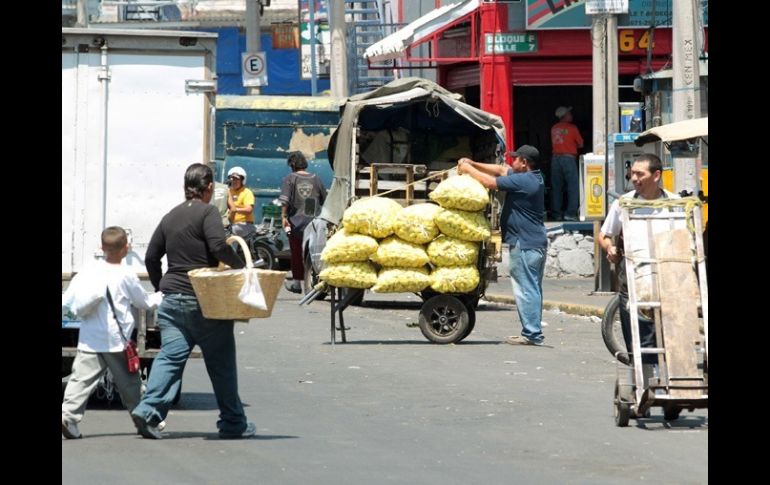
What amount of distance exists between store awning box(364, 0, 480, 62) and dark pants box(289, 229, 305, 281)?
9463mm

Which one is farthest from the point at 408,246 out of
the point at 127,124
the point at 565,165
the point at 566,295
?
the point at 565,165

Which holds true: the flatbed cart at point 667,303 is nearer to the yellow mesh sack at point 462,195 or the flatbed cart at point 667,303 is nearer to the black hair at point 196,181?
the black hair at point 196,181

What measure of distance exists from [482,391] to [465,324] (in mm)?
3526

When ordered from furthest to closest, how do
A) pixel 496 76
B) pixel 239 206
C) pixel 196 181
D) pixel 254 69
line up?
pixel 254 69
pixel 496 76
pixel 239 206
pixel 196 181

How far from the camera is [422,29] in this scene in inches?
1229

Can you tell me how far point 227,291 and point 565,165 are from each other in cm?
2067

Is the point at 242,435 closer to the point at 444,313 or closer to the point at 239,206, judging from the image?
the point at 444,313

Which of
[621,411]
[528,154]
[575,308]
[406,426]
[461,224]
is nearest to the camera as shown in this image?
[621,411]

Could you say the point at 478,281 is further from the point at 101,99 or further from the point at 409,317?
the point at 101,99

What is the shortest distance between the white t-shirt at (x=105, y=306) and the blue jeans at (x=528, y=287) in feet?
21.2

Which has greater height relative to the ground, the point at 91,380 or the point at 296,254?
the point at 296,254

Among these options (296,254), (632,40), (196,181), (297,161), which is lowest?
(296,254)

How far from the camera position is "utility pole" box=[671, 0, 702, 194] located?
19766 mm

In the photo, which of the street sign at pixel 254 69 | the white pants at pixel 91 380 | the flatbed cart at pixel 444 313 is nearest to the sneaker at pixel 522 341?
the flatbed cart at pixel 444 313
